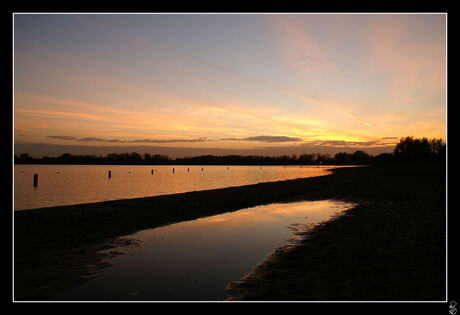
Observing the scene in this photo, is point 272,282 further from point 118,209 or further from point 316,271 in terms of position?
point 118,209

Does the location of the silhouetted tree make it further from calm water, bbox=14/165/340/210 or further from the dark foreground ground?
the dark foreground ground

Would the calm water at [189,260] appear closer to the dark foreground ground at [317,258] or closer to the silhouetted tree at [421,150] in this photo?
the dark foreground ground at [317,258]

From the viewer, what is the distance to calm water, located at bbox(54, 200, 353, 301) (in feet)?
20.5

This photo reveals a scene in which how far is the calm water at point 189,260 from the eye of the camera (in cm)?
626

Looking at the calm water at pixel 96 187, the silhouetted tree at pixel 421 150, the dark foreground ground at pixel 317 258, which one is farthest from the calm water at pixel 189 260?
the silhouetted tree at pixel 421 150

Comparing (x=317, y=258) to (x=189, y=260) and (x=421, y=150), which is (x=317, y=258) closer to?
(x=189, y=260)

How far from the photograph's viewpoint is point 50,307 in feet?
17.0

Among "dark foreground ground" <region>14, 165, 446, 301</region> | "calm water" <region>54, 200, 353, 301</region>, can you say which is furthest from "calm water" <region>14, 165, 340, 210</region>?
"calm water" <region>54, 200, 353, 301</region>

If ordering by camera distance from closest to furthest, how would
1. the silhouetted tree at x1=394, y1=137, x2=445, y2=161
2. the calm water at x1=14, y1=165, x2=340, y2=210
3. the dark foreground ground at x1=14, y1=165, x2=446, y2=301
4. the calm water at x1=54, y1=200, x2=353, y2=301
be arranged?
1. the dark foreground ground at x1=14, y1=165, x2=446, y2=301
2. the calm water at x1=54, y1=200, x2=353, y2=301
3. the calm water at x1=14, y1=165, x2=340, y2=210
4. the silhouetted tree at x1=394, y1=137, x2=445, y2=161

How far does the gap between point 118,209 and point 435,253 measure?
18188 millimetres

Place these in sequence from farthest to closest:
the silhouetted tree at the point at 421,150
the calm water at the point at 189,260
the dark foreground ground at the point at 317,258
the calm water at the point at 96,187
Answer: the silhouetted tree at the point at 421,150 → the calm water at the point at 96,187 → the calm water at the point at 189,260 → the dark foreground ground at the point at 317,258

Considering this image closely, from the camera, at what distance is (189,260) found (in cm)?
884
